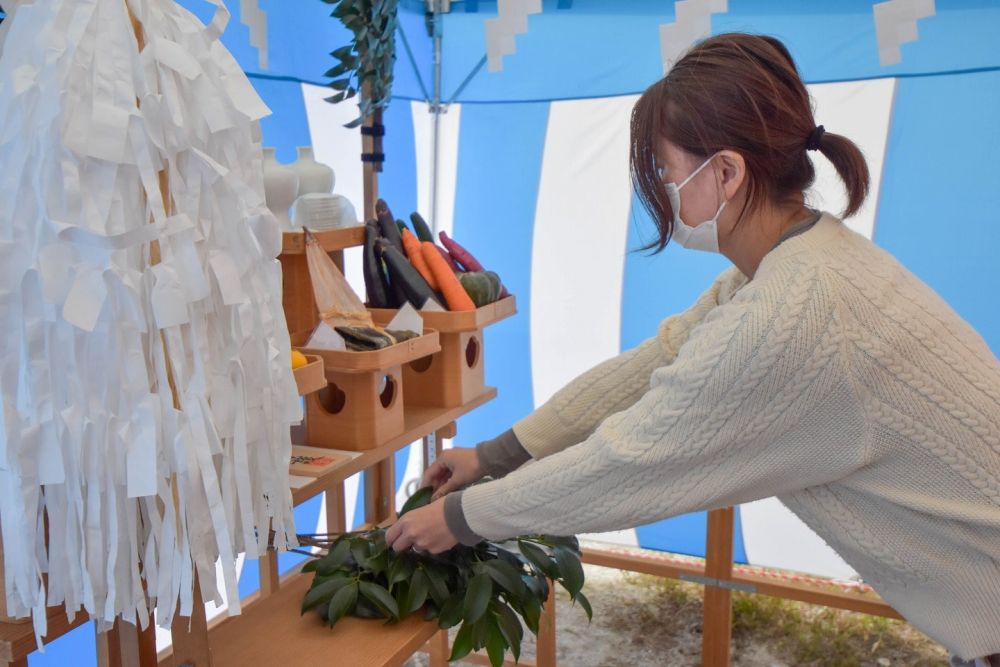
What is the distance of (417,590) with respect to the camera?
52.6 inches

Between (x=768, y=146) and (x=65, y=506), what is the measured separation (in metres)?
0.90

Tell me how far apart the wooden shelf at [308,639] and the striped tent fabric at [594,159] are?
39.8 inches

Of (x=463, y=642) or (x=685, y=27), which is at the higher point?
(x=685, y=27)

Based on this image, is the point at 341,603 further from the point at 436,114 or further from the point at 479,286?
the point at 436,114

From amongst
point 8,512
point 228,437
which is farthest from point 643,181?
point 8,512

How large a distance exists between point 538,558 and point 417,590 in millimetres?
220

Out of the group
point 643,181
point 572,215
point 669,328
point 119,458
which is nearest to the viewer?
point 119,458

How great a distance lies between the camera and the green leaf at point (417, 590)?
1.33 metres

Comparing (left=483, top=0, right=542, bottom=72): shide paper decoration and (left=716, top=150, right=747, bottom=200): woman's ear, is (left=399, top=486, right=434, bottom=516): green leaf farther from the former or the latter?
(left=483, top=0, right=542, bottom=72): shide paper decoration

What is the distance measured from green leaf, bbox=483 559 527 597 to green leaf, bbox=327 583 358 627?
0.21 metres

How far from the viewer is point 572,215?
3.20 m

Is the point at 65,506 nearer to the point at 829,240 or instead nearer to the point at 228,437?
the point at 228,437

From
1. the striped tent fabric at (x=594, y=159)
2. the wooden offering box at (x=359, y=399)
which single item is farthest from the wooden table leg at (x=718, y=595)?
the wooden offering box at (x=359, y=399)

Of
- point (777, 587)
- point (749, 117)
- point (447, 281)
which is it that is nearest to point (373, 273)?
point (447, 281)
